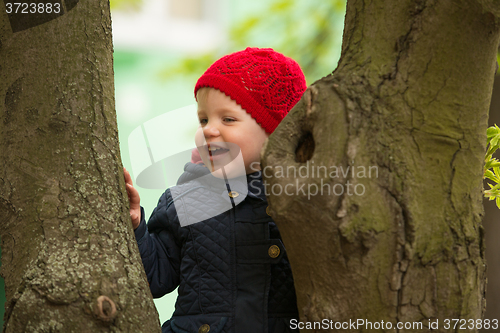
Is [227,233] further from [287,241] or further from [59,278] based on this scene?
[59,278]

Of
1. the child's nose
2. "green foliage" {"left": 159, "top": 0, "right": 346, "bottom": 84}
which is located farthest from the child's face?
"green foliage" {"left": 159, "top": 0, "right": 346, "bottom": 84}

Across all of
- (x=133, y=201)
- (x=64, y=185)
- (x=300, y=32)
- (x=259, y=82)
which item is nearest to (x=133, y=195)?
(x=133, y=201)

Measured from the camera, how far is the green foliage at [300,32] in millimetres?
2875

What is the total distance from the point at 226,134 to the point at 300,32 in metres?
1.82

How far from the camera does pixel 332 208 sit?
0.83m

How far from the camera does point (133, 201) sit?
1257 mm

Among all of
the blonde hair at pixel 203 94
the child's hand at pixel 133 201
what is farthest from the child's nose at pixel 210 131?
the child's hand at pixel 133 201

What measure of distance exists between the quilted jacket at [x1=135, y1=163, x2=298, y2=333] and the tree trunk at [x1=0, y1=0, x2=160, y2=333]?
34 cm

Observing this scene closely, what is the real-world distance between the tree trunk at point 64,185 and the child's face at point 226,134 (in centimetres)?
36

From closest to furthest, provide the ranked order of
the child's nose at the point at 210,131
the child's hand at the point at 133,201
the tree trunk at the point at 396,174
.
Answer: the tree trunk at the point at 396,174
the child's hand at the point at 133,201
the child's nose at the point at 210,131

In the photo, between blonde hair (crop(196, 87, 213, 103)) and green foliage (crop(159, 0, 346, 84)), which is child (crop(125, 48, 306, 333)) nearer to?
blonde hair (crop(196, 87, 213, 103))

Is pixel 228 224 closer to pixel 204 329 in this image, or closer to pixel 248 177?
pixel 248 177

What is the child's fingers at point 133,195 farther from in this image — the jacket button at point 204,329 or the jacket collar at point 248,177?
the jacket button at point 204,329

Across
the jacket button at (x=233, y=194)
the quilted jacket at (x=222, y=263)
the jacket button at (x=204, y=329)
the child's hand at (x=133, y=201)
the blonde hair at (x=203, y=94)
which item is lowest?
the jacket button at (x=204, y=329)
